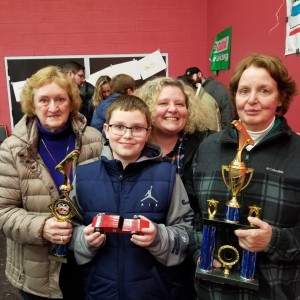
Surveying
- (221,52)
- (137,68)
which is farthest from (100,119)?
(137,68)

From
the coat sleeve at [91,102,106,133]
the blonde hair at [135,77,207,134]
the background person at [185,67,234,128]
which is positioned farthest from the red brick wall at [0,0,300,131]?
the blonde hair at [135,77,207,134]

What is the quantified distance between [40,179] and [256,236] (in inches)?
34.3

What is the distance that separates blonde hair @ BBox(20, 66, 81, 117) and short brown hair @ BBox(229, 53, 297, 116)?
2.35 feet

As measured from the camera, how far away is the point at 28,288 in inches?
55.7

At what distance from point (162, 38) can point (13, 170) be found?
4.42m

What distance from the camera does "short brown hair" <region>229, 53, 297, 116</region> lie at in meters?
1.13

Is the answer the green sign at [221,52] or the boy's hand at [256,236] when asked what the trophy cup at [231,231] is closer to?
the boy's hand at [256,236]

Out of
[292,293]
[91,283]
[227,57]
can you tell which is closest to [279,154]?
[292,293]

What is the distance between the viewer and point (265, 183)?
Result: 1.10m

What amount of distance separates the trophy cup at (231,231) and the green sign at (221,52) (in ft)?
11.6

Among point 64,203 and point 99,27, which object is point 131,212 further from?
point 99,27

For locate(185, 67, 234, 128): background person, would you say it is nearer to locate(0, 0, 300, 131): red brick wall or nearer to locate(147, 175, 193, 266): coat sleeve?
locate(0, 0, 300, 131): red brick wall

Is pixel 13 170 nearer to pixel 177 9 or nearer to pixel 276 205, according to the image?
pixel 276 205

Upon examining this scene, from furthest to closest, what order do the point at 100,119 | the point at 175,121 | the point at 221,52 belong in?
1. the point at 221,52
2. the point at 100,119
3. the point at 175,121
